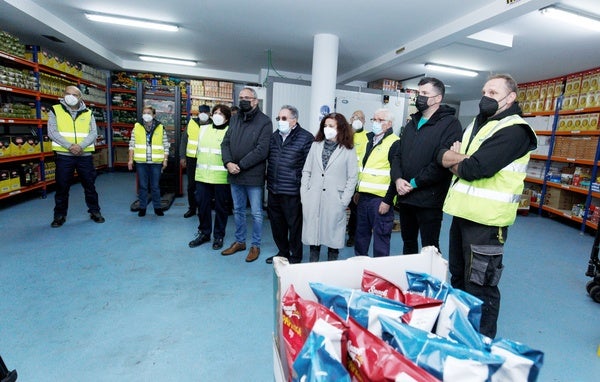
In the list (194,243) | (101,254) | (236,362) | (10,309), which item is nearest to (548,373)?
(236,362)

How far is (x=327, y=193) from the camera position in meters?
2.91

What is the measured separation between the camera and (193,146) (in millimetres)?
4992

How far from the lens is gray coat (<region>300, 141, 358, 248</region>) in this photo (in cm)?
288

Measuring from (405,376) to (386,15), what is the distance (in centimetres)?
464

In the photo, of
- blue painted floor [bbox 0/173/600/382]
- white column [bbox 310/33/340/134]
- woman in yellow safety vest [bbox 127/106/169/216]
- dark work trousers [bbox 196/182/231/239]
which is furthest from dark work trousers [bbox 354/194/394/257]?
woman in yellow safety vest [bbox 127/106/169/216]

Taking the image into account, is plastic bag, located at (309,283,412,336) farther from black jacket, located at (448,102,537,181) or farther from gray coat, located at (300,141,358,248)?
gray coat, located at (300,141,358,248)

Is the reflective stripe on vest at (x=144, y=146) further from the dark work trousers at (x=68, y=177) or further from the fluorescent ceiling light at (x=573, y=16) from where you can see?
the fluorescent ceiling light at (x=573, y=16)

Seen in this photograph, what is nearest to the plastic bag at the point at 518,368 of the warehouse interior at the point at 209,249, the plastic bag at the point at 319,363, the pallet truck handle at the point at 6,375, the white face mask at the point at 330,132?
the plastic bag at the point at 319,363

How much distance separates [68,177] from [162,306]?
280 cm

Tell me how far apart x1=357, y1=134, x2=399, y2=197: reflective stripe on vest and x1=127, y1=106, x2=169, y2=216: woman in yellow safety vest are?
330 centimetres

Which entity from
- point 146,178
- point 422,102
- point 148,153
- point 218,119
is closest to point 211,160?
point 218,119

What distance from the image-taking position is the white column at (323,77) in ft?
17.5

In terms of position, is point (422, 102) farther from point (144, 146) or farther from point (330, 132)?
point (144, 146)

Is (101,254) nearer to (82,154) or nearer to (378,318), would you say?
(82,154)
